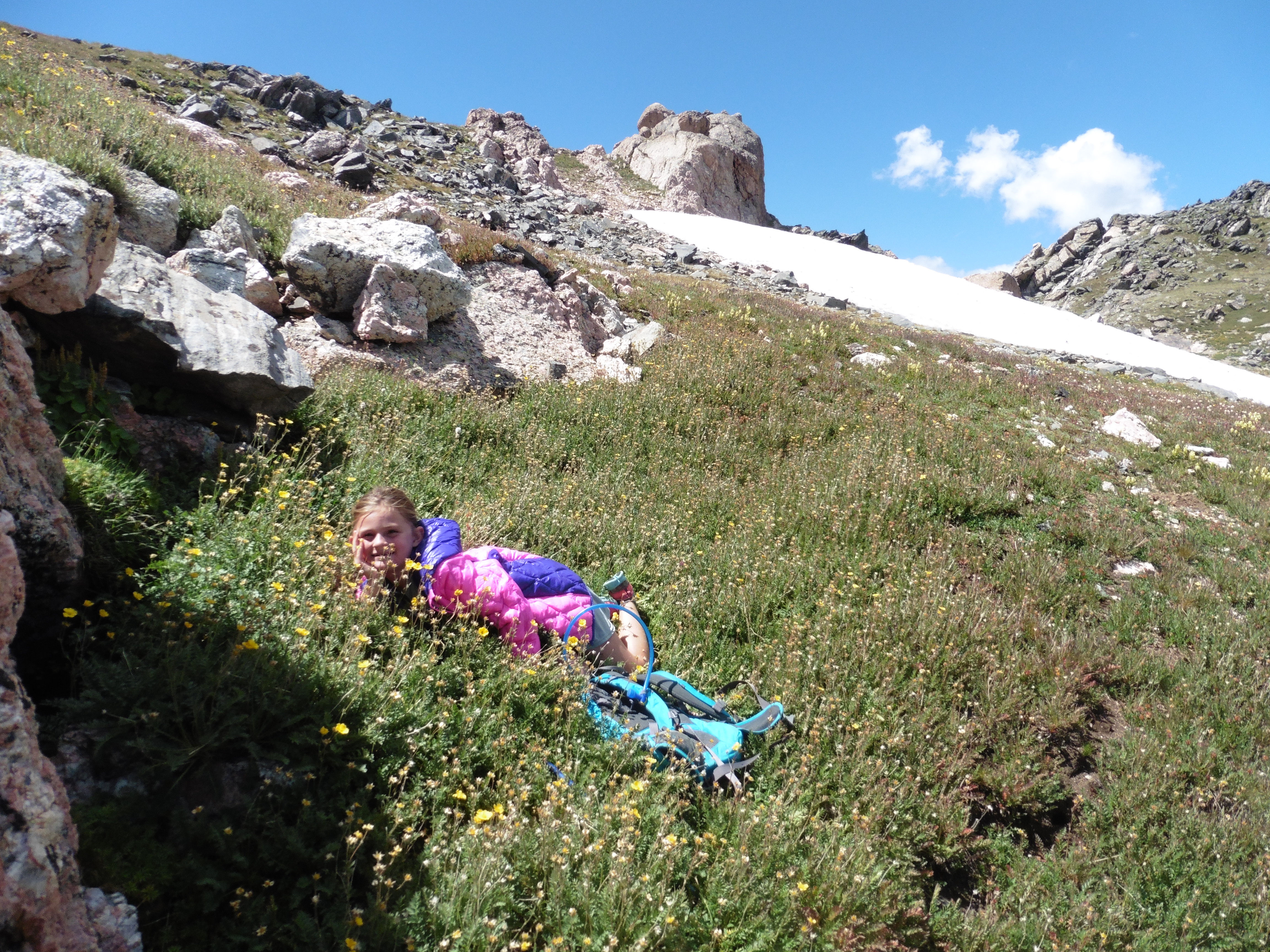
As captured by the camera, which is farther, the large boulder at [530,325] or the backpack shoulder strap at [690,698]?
the large boulder at [530,325]

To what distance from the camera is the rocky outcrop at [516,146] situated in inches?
1677

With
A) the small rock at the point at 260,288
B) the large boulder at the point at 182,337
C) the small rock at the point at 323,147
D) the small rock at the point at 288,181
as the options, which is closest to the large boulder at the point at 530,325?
the small rock at the point at 260,288

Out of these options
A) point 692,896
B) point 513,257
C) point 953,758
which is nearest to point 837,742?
point 953,758

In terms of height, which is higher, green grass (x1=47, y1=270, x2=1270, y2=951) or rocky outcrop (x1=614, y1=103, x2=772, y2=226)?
rocky outcrop (x1=614, y1=103, x2=772, y2=226)

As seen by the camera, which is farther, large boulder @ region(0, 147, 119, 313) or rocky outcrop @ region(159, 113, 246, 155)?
rocky outcrop @ region(159, 113, 246, 155)

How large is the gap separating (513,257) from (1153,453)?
11.7 m

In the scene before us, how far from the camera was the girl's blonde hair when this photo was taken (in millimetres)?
4113

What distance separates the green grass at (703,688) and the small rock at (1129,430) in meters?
3.27

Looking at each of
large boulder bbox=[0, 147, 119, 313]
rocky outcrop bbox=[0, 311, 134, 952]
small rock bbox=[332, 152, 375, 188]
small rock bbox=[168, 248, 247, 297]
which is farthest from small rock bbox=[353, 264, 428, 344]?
small rock bbox=[332, 152, 375, 188]

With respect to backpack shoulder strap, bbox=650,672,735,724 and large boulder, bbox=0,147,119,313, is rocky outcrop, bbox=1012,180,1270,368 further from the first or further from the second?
large boulder, bbox=0,147,119,313

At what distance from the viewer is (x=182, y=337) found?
4797 mm

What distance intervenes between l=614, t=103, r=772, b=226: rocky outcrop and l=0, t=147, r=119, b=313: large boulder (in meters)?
53.6

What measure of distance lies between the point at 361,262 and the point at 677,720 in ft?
25.6

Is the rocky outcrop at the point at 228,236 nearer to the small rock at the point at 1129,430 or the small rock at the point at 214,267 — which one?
the small rock at the point at 214,267
